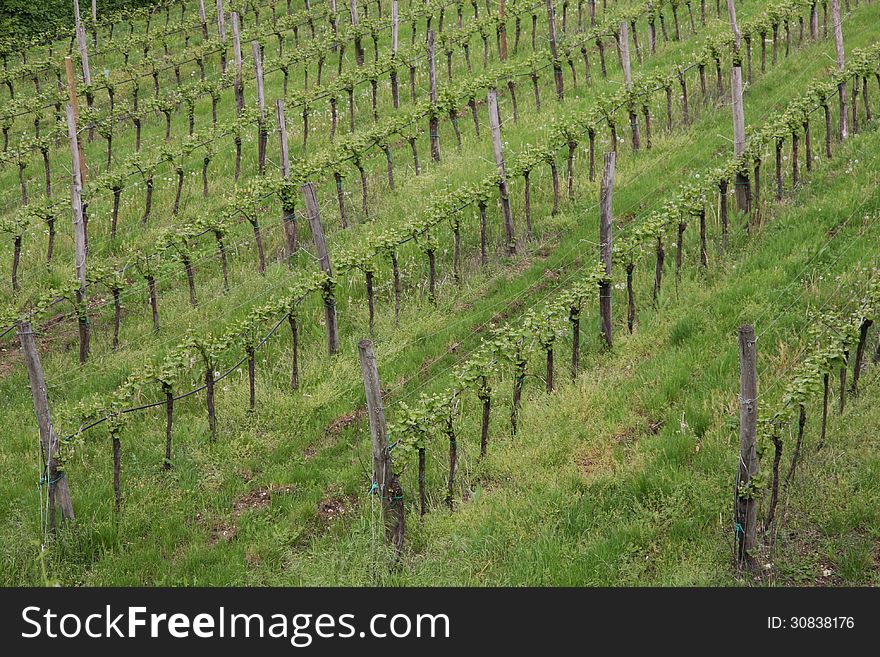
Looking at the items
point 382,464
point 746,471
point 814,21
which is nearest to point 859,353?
point 746,471

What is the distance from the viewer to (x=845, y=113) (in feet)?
56.3

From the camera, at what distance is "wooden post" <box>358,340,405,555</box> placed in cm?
950

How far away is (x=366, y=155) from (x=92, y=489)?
430 inches

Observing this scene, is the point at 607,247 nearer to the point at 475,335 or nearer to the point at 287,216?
the point at 475,335

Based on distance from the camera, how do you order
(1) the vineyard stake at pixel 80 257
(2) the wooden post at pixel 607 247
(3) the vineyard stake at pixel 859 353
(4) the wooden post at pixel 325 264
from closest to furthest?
(3) the vineyard stake at pixel 859 353, (2) the wooden post at pixel 607 247, (4) the wooden post at pixel 325 264, (1) the vineyard stake at pixel 80 257

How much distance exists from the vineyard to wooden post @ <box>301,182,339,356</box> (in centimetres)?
5

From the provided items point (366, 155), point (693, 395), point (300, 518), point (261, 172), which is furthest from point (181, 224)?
point (693, 395)

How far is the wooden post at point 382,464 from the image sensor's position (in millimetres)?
9500

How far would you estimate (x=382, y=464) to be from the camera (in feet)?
31.3

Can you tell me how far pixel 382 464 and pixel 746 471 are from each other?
3.39 m

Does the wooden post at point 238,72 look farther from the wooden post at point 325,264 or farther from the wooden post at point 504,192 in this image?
the wooden post at point 325,264

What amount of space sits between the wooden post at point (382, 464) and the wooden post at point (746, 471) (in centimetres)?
316

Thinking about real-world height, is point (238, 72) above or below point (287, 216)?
above

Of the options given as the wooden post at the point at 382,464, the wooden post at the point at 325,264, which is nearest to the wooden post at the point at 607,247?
the wooden post at the point at 325,264
